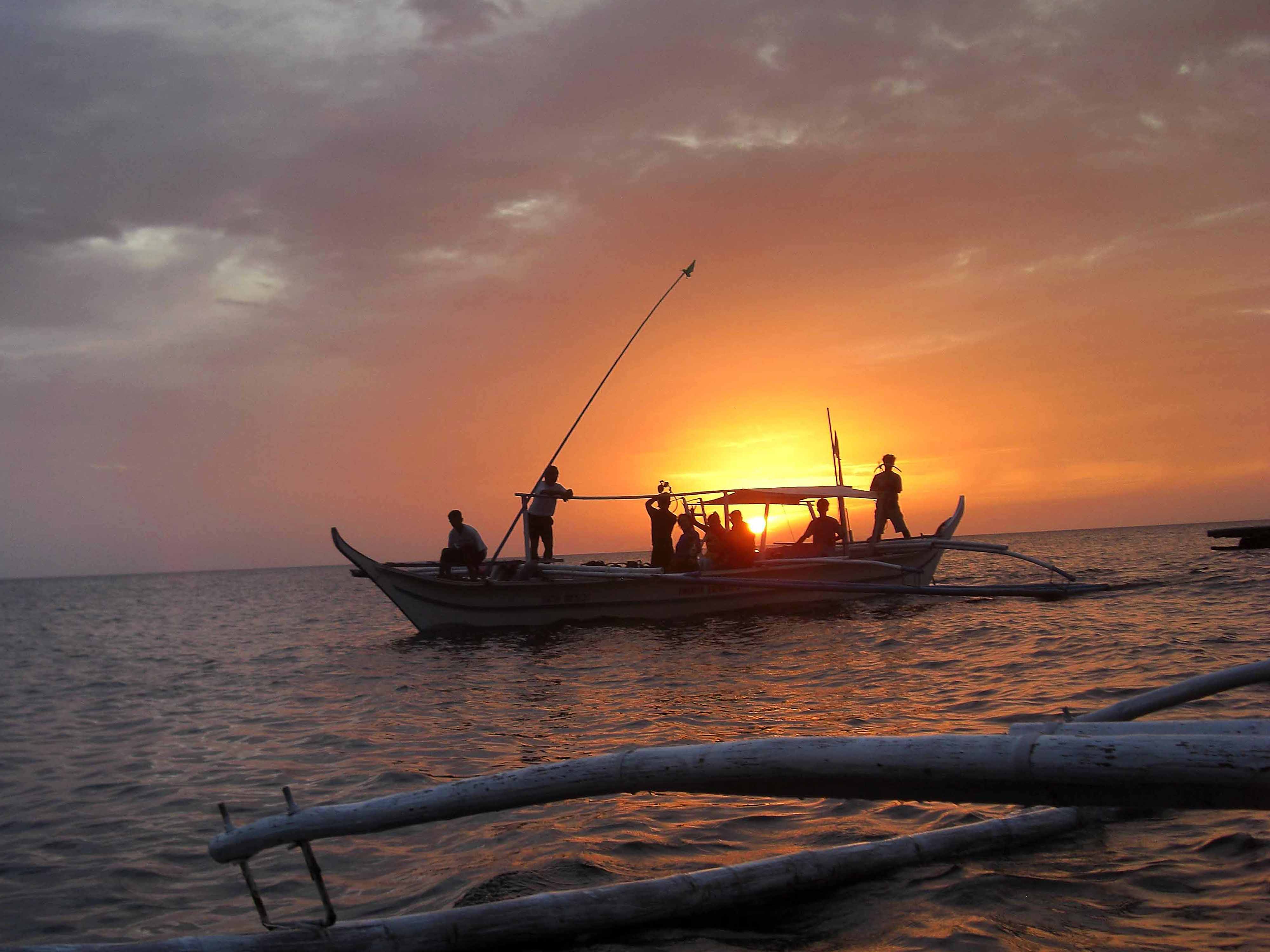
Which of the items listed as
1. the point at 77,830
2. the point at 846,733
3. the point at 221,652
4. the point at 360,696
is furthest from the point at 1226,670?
the point at 221,652

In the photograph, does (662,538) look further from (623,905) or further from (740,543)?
(623,905)

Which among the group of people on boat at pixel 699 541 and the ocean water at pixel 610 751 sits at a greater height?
the group of people on boat at pixel 699 541

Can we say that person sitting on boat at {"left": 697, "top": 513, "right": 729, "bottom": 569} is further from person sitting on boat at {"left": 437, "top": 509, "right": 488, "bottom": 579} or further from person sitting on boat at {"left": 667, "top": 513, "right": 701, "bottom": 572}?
person sitting on boat at {"left": 437, "top": 509, "right": 488, "bottom": 579}

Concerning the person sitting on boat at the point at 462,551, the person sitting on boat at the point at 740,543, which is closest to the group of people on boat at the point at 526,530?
the person sitting on boat at the point at 462,551

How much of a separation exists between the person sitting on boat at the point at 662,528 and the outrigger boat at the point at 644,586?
0.27 meters

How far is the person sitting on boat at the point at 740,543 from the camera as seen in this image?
752 inches

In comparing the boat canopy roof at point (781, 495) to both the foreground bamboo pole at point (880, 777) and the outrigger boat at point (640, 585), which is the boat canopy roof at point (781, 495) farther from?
the foreground bamboo pole at point (880, 777)

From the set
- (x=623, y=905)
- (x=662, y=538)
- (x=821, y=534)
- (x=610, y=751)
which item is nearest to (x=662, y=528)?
(x=662, y=538)

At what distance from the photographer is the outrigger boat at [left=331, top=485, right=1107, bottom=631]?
18.2 metres

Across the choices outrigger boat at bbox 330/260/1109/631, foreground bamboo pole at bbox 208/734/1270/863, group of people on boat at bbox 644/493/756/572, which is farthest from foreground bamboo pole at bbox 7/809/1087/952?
group of people on boat at bbox 644/493/756/572

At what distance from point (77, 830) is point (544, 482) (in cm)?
1258

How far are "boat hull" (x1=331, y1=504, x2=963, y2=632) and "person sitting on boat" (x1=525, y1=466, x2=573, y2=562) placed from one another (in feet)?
3.03

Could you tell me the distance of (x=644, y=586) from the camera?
18422mm

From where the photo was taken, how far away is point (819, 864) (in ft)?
13.7
